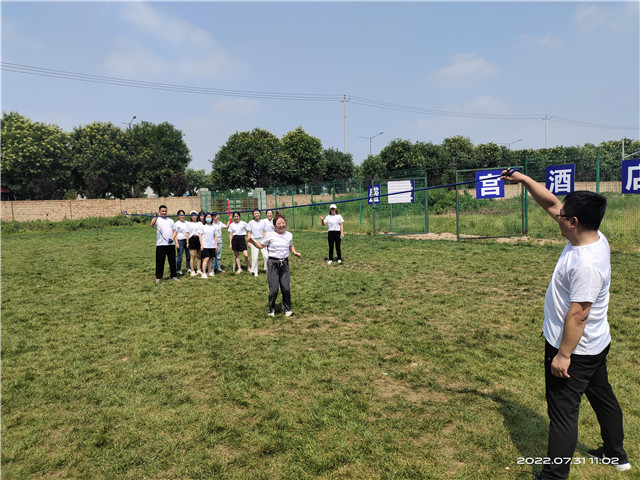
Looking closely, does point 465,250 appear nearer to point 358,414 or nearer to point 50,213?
point 358,414

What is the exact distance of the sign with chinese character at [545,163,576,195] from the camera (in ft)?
46.1

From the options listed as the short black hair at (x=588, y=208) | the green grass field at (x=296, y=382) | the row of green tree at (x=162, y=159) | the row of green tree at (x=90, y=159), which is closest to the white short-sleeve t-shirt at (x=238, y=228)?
the green grass field at (x=296, y=382)

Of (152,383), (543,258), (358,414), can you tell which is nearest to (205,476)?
(358,414)

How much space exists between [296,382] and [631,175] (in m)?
12.9

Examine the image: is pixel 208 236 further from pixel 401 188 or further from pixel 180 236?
pixel 401 188

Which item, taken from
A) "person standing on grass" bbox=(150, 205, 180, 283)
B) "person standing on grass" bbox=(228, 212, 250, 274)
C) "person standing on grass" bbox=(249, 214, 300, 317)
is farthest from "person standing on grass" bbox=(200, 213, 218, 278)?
"person standing on grass" bbox=(249, 214, 300, 317)

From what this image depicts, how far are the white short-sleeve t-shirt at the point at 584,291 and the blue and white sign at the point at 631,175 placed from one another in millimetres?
11940

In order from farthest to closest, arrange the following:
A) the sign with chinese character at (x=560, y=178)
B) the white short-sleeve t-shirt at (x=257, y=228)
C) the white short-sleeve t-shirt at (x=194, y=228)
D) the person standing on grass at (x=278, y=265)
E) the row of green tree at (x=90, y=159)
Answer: the row of green tree at (x=90, y=159)
the sign with chinese character at (x=560, y=178)
the white short-sleeve t-shirt at (x=194, y=228)
the white short-sleeve t-shirt at (x=257, y=228)
the person standing on grass at (x=278, y=265)

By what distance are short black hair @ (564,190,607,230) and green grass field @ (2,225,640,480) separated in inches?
78.8

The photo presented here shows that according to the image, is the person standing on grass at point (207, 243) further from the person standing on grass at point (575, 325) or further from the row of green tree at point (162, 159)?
the row of green tree at point (162, 159)

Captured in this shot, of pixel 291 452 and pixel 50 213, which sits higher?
pixel 50 213

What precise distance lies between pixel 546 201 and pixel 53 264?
16.6m

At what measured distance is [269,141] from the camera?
5950 cm

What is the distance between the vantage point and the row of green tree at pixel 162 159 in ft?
167
